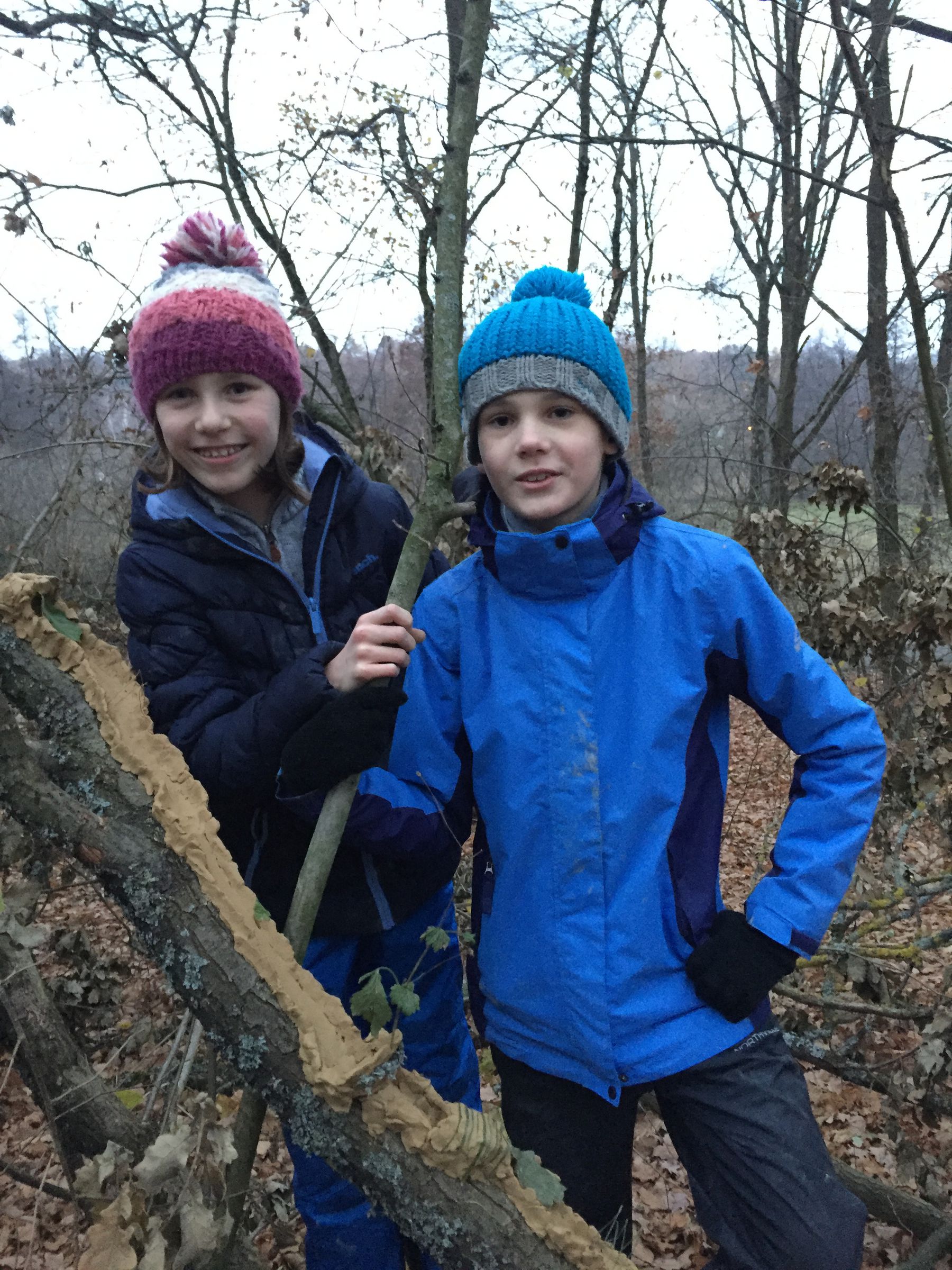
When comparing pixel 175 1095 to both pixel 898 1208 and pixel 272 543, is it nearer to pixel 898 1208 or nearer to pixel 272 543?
pixel 272 543

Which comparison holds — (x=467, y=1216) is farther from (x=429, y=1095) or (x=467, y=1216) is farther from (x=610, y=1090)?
(x=610, y=1090)

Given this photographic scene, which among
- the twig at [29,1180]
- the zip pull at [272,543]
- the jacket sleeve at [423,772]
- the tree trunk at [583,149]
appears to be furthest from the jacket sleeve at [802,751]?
the tree trunk at [583,149]

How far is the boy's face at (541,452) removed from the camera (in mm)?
1548

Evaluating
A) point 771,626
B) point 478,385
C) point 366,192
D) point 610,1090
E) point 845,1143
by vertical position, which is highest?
point 366,192

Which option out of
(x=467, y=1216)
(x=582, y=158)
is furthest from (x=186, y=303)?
(x=582, y=158)

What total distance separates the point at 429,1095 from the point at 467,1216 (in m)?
0.16

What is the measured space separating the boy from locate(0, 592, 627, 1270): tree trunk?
0.40 meters

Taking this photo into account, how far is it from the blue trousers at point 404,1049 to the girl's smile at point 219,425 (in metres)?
1.04

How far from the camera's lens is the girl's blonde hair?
171cm

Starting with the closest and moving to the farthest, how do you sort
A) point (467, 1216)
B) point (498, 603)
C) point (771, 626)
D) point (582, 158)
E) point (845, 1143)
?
point (467, 1216) → point (771, 626) → point (498, 603) → point (845, 1143) → point (582, 158)

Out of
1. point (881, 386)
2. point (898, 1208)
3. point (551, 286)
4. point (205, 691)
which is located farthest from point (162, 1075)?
point (881, 386)

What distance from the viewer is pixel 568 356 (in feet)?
5.15

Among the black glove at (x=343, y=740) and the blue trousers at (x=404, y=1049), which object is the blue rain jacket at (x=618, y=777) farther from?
the blue trousers at (x=404, y=1049)

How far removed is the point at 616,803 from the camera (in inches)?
59.8
